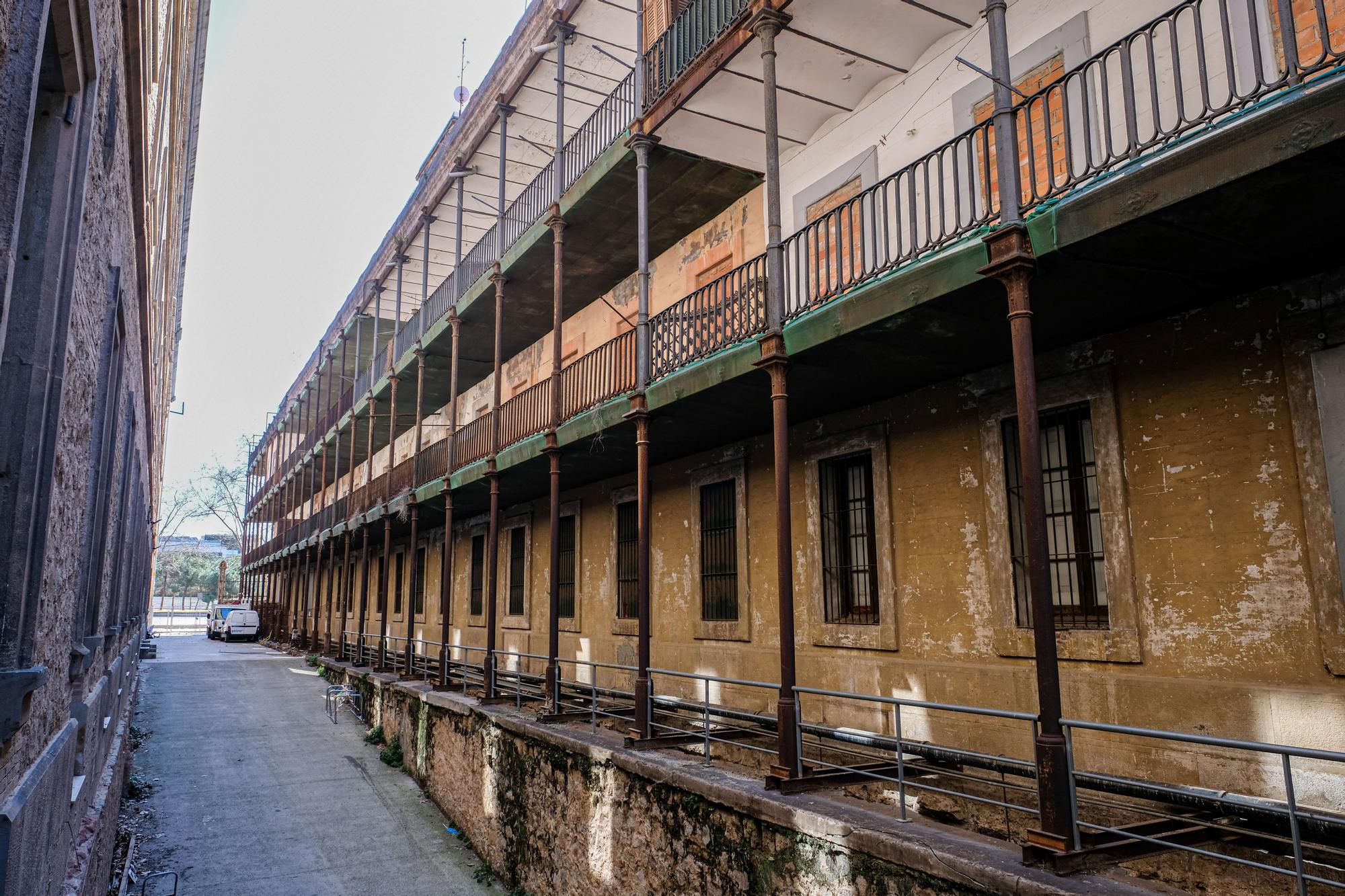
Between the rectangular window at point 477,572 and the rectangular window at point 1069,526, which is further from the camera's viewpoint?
the rectangular window at point 477,572

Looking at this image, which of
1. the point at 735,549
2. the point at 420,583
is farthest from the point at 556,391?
the point at 420,583

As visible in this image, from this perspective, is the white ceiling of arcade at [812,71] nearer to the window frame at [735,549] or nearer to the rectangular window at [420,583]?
the window frame at [735,549]

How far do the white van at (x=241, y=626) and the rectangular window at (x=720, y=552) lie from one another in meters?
38.6

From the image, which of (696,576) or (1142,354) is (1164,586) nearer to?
(1142,354)

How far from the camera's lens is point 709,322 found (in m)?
9.45

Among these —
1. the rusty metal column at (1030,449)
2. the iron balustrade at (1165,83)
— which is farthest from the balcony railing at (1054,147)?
the rusty metal column at (1030,449)

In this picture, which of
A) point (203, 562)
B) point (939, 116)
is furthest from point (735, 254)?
point (203, 562)

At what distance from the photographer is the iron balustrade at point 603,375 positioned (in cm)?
1152

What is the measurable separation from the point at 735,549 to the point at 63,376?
9167mm

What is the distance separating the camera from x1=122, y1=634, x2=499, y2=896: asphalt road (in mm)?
10336

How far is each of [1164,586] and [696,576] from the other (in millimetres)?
6708

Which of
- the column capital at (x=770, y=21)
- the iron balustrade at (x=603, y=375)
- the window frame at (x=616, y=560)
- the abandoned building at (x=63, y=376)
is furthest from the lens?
the window frame at (x=616, y=560)

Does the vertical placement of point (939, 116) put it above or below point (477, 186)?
below

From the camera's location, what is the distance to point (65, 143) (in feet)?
10.7
